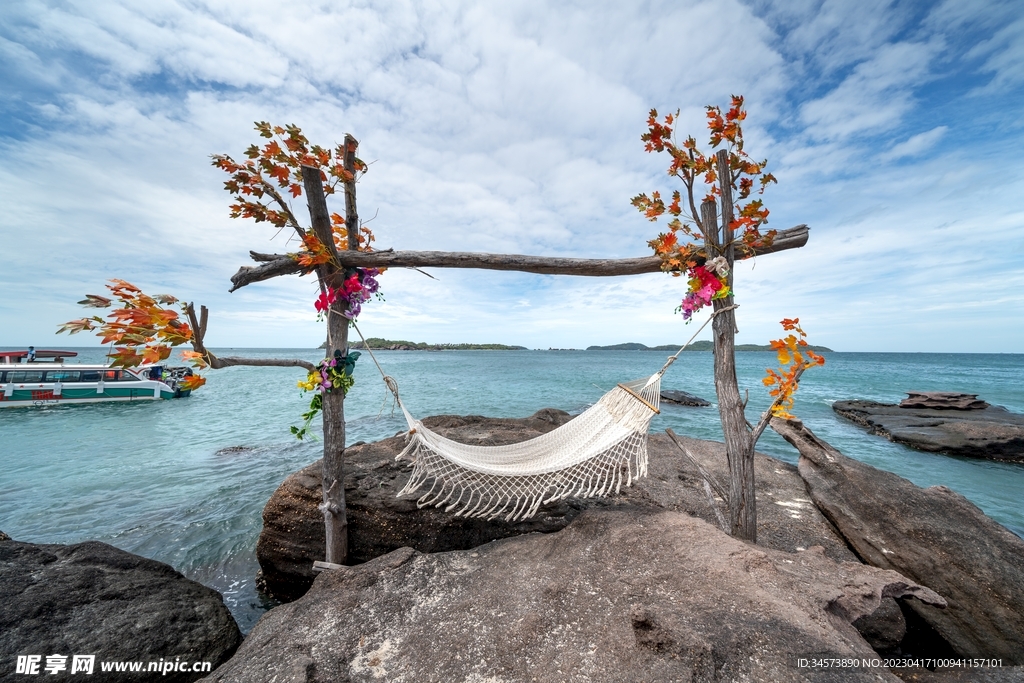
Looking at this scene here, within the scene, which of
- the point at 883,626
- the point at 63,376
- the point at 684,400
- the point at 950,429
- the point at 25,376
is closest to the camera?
the point at 883,626

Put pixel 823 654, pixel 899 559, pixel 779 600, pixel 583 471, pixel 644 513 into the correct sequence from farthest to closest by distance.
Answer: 1. pixel 899 559
2. pixel 583 471
3. pixel 644 513
4. pixel 779 600
5. pixel 823 654

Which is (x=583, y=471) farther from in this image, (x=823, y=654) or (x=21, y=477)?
(x=21, y=477)

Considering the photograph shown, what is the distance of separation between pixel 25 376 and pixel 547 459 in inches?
723

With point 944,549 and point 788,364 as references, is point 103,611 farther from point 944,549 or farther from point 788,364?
point 944,549

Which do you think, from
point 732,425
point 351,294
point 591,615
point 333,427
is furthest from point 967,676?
point 351,294

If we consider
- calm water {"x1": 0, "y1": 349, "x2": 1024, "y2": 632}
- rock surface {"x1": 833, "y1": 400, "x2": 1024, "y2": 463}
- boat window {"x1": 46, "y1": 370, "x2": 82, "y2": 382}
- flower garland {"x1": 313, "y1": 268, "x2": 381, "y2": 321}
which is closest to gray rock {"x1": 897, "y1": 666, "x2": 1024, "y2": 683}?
flower garland {"x1": 313, "y1": 268, "x2": 381, "y2": 321}

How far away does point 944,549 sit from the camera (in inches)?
98.4

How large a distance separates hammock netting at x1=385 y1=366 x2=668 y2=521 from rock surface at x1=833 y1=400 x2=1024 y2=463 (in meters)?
9.50

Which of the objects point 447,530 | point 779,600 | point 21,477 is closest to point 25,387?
point 21,477

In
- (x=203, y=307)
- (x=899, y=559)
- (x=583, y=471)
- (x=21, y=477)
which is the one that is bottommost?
(x=21, y=477)

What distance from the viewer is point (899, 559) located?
2592 millimetres

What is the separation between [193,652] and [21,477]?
22.5 ft

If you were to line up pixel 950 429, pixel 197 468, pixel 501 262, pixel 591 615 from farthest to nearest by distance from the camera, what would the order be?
pixel 950 429, pixel 197 468, pixel 501 262, pixel 591 615

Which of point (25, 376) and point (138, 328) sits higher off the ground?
point (138, 328)
